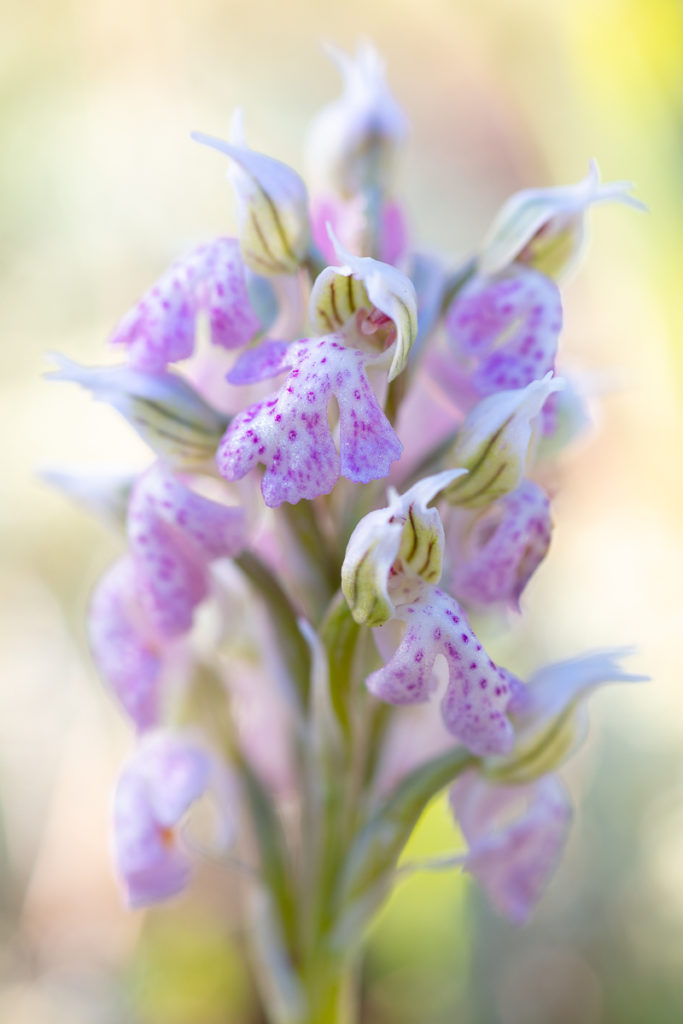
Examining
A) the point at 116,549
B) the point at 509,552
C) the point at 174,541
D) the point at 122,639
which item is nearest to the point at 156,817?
the point at 122,639

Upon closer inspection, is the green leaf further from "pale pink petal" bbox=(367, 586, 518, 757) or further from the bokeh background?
the bokeh background

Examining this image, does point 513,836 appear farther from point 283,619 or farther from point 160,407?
point 160,407

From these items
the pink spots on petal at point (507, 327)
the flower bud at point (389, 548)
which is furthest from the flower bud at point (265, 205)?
the flower bud at point (389, 548)

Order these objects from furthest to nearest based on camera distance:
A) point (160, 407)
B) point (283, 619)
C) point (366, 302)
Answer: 1. point (283, 619)
2. point (160, 407)
3. point (366, 302)

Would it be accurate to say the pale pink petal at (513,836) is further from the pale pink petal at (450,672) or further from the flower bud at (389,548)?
the flower bud at (389,548)

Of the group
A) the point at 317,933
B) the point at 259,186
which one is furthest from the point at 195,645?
the point at 259,186

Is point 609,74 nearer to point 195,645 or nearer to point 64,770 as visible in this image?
point 195,645
